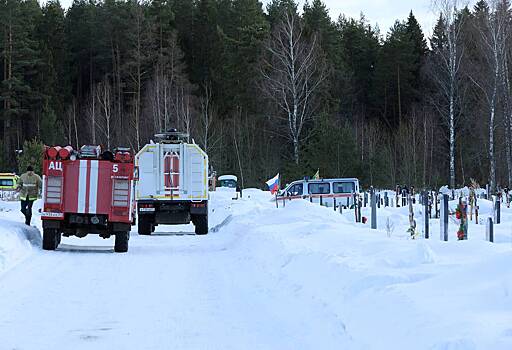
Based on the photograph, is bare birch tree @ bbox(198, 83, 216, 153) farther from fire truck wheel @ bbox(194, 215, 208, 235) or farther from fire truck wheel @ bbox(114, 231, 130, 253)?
fire truck wheel @ bbox(114, 231, 130, 253)

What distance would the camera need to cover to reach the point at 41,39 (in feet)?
254

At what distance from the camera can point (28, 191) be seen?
22.0m

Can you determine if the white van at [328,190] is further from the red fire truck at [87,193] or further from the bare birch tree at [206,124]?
the bare birch tree at [206,124]

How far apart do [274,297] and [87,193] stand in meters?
8.90

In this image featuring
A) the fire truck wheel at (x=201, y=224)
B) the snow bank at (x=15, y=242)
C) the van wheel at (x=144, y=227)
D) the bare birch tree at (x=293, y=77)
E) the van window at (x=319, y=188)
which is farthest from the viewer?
the bare birch tree at (x=293, y=77)

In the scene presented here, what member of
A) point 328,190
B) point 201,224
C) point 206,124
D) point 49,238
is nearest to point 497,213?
point 201,224

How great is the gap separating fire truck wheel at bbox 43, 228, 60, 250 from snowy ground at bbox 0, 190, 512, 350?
1033 millimetres

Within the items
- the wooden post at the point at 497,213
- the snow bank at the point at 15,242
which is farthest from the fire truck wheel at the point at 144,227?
the wooden post at the point at 497,213

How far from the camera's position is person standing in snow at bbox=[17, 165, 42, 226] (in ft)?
71.8

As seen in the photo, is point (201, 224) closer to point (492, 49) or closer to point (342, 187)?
point (342, 187)

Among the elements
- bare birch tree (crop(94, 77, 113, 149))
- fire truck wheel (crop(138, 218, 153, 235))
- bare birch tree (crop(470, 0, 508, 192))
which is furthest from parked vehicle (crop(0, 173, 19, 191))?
bare birch tree (crop(470, 0, 508, 192))

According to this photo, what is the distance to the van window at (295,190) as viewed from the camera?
125 ft

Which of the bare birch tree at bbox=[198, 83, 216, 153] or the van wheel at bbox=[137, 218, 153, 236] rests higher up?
the bare birch tree at bbox=[198, 83, 216, 153]

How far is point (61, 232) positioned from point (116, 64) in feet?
202
